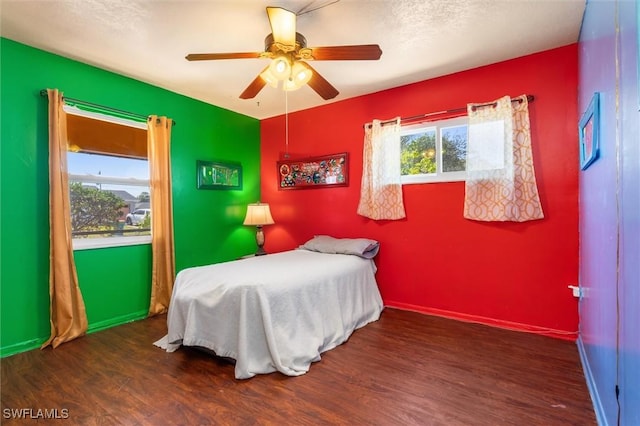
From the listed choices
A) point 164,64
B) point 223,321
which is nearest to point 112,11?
point 164,64

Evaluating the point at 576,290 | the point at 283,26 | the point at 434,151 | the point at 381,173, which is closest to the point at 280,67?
the point at 283,26

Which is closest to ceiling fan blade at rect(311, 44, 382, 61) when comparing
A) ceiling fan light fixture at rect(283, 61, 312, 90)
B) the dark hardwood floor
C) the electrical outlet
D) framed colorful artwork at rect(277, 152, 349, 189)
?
ceiling fan light fixture at rect(283, 61, 312, 90)

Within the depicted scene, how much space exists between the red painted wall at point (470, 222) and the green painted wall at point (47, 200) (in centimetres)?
111

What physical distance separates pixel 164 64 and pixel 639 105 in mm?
3141

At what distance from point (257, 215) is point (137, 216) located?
1.30m

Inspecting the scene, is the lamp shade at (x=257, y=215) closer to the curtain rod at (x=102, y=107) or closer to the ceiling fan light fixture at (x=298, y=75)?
the curtain rod at (x=102, y=107)

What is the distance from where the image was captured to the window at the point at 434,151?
10.1 feet

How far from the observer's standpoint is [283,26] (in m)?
1.81

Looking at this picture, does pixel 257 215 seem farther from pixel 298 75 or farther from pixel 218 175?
pixel 298 75

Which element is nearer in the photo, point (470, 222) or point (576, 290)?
point (576, 290)

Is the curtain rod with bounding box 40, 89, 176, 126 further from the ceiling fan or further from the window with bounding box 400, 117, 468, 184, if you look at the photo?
the window with bounding box 400, 117, 468, 184

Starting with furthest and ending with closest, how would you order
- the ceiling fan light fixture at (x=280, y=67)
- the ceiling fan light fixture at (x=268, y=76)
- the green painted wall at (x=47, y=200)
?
the green painted wall at (x=47, y=200) → the ceiling fan light fixture at (x=268, y=76) → the ceiling fan light fixture at (x=280, y=67)

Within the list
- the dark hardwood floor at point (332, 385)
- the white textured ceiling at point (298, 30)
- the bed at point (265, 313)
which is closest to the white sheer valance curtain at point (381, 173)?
the white textured ceiling at point (298, 30)

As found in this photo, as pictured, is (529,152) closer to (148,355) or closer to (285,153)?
(285,153)
